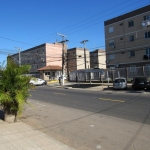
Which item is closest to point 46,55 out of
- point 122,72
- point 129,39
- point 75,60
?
point 75,60

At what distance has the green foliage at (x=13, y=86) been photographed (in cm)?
795

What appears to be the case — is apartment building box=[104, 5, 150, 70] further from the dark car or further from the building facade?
the building facade

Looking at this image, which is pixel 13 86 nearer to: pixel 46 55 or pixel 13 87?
pixel 13 87

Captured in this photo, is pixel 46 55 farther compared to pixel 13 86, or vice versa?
pixel 46 55

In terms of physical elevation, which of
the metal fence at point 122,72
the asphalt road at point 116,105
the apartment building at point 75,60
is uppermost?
the apartment building at point 75,60

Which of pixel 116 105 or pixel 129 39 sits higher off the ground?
pixel 129 39

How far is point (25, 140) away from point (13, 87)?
9.20 feet

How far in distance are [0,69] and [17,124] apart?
2245 mm

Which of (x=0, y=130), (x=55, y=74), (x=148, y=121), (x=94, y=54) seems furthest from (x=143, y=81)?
(x=94, y=54)

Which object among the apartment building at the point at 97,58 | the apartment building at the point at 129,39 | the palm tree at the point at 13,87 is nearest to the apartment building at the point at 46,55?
the apartment building at the point at 97,58

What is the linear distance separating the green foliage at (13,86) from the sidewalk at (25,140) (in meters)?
1.07

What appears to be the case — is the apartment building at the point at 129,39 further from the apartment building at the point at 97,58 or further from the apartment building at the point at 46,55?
the apartment building at the point at 97,58

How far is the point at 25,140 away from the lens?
579 centimetres

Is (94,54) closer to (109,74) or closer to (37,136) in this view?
(109,74)
